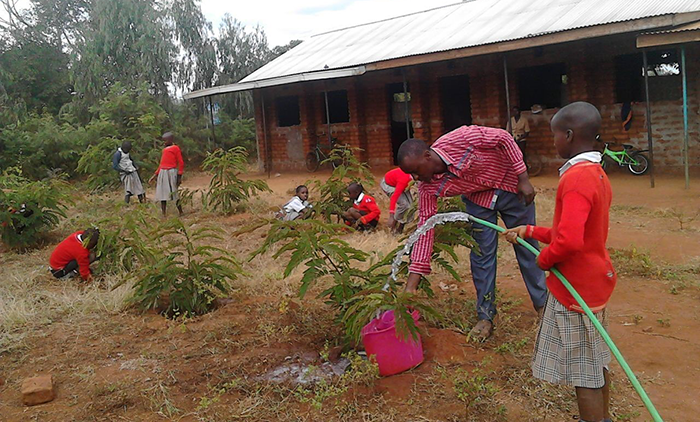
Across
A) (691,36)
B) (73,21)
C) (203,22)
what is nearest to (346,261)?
(691,36)

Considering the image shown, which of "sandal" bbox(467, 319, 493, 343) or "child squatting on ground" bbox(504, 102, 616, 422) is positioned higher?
"child squatting on ground" bbox(504, 102, 616, 422)

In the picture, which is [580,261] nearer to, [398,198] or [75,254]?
[398,198]

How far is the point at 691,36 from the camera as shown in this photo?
27.2ft

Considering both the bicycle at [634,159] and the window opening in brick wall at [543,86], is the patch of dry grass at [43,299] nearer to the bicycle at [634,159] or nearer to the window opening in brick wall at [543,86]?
the bicycle at [634,159]

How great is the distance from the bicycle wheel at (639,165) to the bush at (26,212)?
31.2ft

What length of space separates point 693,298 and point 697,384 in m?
1.53

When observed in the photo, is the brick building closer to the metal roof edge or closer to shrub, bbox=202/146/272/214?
the metal roof edge

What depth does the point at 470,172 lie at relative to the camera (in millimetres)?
3518

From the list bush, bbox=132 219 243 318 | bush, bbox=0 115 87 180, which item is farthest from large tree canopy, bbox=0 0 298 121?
bush, bbox=132 219 243 318

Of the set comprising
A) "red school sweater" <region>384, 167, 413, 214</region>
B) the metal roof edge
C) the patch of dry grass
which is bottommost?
the patch of dry grass

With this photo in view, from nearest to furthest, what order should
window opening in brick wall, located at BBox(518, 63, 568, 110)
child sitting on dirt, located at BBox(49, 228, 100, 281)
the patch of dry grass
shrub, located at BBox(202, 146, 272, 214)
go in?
the patch of dry grass < child sitting on dirt, located at BBox(49, 228, 100, 281) < shrub, located at BBox(202, 146, 272, 214) < window opening in brick wall, located at BBox(518, 63, 568, 110)

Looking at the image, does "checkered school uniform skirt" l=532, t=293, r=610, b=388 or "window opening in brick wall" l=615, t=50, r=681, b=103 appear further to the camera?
"window opening in brick wall" l=615, t=50, r=681, b=103

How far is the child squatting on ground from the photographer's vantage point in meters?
2.33

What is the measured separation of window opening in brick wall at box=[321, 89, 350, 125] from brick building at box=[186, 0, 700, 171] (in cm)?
3
